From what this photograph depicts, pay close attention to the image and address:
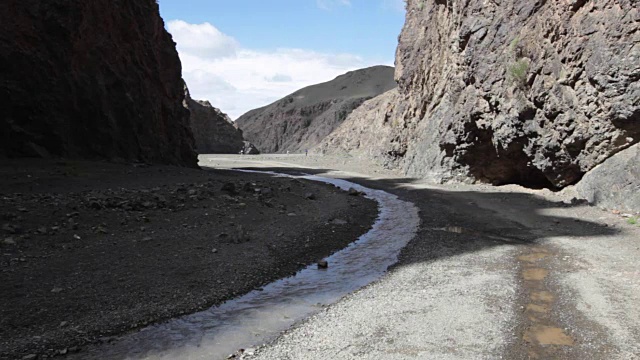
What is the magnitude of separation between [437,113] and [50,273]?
29.7m

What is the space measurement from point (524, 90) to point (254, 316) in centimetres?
2044

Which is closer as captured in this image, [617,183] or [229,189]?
[617,183]

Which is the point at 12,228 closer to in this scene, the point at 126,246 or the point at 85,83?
the point at 126,246

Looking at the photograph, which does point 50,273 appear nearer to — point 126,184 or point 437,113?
point 126,184

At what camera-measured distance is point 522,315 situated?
7742mm

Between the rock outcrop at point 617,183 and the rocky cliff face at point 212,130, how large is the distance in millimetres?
70061

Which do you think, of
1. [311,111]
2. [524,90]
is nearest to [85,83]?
[524,90]

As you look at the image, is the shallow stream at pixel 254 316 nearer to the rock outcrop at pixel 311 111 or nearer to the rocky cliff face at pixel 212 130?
the rocky cliff face at pixel 212 130

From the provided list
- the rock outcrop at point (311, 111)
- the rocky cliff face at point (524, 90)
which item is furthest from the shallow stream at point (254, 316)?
the rock outcrop at point (311, 111)

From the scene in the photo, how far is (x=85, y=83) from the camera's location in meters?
23.2

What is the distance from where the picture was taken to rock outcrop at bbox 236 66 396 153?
106 m

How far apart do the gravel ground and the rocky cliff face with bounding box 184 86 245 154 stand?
71273mm

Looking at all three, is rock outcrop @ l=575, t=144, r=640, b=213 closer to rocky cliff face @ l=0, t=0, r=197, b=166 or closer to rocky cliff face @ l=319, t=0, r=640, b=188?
rocky cliff face @ l=319, t=0, r=640, b=188

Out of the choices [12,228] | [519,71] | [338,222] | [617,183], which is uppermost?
[519,71]
